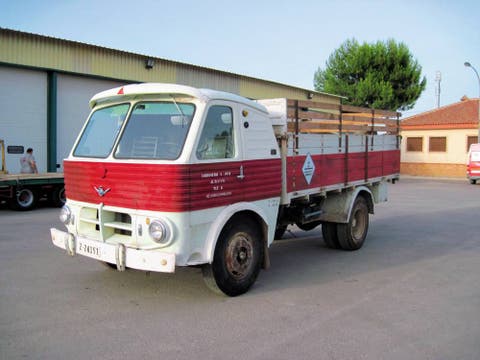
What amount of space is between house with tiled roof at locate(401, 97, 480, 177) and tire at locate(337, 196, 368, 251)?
89.9ft

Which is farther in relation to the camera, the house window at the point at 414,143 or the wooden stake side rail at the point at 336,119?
the house window at the point at 414,143

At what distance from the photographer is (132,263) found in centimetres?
491

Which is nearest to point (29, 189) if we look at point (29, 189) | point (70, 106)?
point (29, 189)

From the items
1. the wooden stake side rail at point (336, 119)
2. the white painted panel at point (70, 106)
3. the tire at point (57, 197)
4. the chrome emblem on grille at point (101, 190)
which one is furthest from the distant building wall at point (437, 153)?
the chrome emblem on grille at point (101, 190)

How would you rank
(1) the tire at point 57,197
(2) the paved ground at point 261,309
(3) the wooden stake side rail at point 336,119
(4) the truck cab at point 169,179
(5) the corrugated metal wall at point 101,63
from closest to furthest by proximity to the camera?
1. (2) the paved ground at point 261,309
2. (4) the truck cab at point 169,179
3. (3) the wooden stake side rail at point 336,119
4. (1) the tire at point 57,197
5. (5) the corrugated metal wall at point 101,63

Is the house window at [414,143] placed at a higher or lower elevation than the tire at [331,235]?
higher

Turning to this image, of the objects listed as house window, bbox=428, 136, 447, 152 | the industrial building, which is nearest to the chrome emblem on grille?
the industrial building

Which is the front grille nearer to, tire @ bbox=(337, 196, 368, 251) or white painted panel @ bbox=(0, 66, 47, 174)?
tire @ bbox=(337, 196, 368, 251)

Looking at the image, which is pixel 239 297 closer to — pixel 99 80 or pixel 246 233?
pixel 246 233

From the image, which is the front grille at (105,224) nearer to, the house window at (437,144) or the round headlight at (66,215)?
the round headlight at (66,215)

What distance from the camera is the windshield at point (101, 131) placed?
568 cm

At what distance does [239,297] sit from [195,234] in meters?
1.04

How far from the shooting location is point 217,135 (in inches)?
212

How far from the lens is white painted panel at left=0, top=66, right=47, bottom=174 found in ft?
53.5
